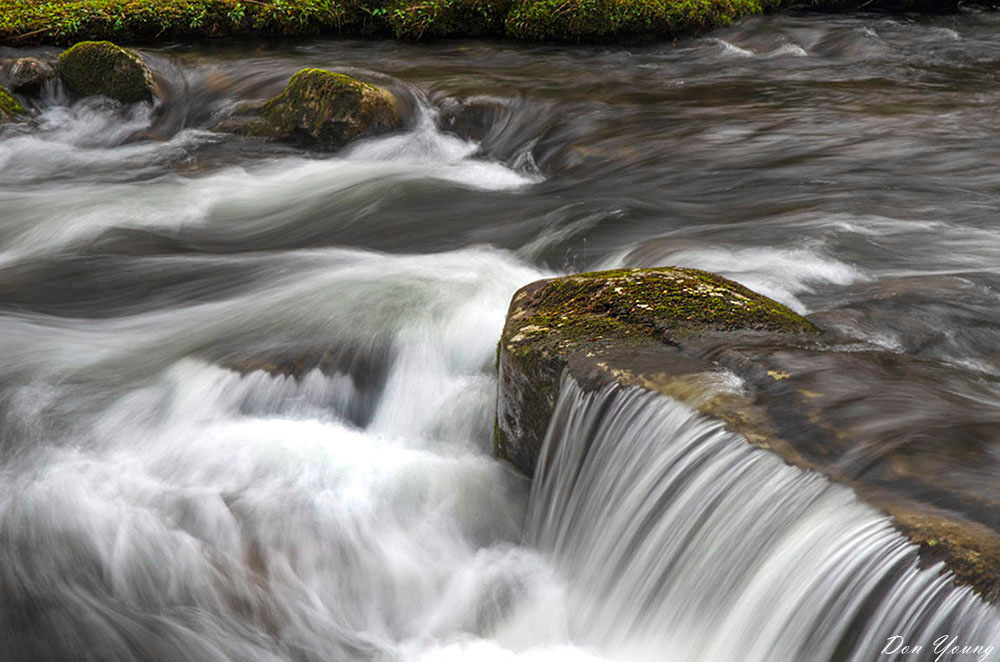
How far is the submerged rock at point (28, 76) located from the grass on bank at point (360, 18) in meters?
1.89

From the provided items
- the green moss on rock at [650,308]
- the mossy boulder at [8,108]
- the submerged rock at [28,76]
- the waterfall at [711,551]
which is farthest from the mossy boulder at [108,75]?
the waterfall at [711,551]

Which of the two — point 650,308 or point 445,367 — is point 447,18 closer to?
point 445,367

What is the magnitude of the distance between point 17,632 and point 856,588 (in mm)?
2530

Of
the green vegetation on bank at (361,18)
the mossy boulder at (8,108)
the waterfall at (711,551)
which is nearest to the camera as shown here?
the waterfall at (711,551)

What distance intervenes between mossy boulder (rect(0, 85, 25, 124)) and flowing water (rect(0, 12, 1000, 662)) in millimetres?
217

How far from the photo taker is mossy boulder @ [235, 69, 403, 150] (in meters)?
8.07

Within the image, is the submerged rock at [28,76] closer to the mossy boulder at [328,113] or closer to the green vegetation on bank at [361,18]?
the green vegetation on bank at [361,18]

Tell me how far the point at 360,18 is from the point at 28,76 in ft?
13.3

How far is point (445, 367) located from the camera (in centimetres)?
464

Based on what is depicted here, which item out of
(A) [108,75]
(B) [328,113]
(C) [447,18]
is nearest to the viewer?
(B) [328,113]

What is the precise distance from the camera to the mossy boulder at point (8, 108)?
28.8 ft

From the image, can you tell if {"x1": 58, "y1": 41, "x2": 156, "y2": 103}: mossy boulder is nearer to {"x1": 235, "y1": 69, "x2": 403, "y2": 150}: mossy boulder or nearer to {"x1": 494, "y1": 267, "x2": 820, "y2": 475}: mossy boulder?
{"x1": 235, "y1": 69, "x2": 403, "y2": 150}: mossy boulder

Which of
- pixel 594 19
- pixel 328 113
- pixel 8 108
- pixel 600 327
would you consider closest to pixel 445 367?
pixel 600 327

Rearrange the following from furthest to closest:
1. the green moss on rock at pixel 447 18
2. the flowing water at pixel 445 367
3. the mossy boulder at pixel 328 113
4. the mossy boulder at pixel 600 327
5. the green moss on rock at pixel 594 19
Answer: the green moss on rock at pixel 447 18
the green moss on rock at pixel 594 19
the mossy boulder at pixel 328 113
the mossy boulder at pixel 600 327
the flowing water at pixel 445 367
